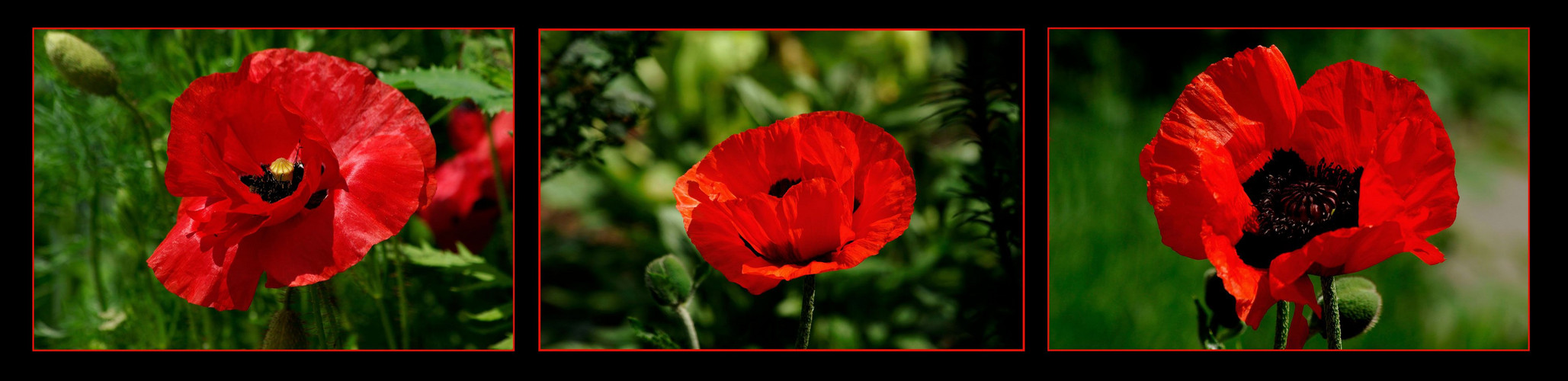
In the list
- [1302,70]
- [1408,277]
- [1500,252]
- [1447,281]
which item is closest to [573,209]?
[1302,70]

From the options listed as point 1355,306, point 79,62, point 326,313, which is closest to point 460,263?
point 326,313

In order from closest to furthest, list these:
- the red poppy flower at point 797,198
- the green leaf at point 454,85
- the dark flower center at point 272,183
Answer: the red poppy flower at point 797,198 → the dark flower center at point 272,183 → the green leaf at point 454,85

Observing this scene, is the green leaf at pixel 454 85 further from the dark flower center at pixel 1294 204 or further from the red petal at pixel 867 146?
the dark flower center at pixel 1294 204

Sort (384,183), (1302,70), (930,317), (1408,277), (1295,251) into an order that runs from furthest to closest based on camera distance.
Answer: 1. (1408,277)
2. (930,317)
3. (1302,70)
4. (384,183)
5. (1295,251)

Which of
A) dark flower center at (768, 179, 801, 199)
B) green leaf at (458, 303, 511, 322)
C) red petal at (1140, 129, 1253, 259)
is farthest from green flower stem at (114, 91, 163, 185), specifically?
red petal at (1140, 129, 1253, 259)

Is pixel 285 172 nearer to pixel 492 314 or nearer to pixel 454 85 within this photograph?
pixel 454 85

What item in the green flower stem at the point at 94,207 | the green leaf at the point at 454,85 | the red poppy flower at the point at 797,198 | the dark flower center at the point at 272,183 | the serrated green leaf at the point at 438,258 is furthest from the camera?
the green flower stem at the point at 94,207

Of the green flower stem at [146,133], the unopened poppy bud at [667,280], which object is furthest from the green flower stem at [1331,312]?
the green flower stem at [146,133]

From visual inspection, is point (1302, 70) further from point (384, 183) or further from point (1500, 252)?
point (384, 183)
